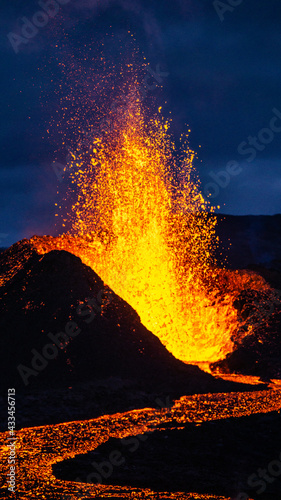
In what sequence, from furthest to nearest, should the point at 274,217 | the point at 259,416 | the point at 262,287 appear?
the point at 274,217 → the point at 262,287 → the point at 259,416

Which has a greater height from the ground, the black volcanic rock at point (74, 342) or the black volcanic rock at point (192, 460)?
the black volcanic rock at point (74, 342)

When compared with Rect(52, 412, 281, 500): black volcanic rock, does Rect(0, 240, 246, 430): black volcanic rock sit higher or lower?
higher

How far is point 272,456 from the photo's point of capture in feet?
30.5

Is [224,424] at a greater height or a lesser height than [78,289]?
lesser

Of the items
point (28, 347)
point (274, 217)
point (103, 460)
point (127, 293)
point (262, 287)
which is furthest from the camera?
point (274, 217)

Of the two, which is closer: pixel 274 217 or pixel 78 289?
pixel 78 289

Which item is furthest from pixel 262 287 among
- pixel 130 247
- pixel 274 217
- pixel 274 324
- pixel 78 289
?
pixel 274 217

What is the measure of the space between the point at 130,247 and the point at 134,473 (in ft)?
41.8

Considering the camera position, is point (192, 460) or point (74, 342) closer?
point (192, 460)

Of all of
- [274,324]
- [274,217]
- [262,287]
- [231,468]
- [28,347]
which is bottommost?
[231,468]

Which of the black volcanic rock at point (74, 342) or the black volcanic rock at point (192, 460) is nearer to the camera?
the black volcanic rock at point (192, 460)

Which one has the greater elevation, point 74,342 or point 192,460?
point 74,342

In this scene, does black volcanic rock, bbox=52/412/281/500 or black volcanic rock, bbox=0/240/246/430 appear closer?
black volcanic rock, bbox=52/412/281/500

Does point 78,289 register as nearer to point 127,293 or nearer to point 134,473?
point 127,293
